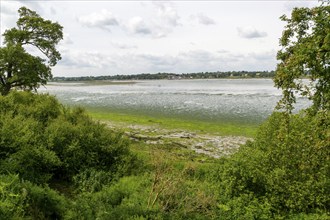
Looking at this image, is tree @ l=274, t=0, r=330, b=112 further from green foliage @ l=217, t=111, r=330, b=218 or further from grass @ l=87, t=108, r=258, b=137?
grass @ l=87, t=108, r=258, b=137

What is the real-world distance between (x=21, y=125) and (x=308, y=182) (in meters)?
13.9

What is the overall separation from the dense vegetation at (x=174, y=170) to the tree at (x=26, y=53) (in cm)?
801

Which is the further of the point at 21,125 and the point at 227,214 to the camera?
the point at 21,125

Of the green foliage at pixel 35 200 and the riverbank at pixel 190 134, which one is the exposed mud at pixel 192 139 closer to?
the riverbank at pixel 190 134

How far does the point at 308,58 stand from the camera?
7664 millimetres

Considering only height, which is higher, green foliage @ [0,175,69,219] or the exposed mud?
green foliage @ [0,175,69,219]

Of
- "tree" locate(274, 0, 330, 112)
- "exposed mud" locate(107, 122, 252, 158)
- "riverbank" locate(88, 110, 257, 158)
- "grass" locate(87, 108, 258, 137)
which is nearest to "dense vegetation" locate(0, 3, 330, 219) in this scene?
"tree" locate(274, 0, 330, 112)

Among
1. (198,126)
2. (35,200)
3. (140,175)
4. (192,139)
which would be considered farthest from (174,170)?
(198,126)

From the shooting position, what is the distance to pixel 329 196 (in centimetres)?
1136

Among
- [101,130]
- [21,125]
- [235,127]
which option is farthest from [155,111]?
[21,125]

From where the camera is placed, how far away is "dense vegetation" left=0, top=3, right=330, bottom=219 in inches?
349

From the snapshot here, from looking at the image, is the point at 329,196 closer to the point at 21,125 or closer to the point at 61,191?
the point at 61,191

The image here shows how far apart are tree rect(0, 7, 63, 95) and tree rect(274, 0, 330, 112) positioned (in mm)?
22880

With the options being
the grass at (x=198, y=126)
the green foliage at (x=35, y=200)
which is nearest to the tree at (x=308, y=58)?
the green foliage at (x=35, y=200)
